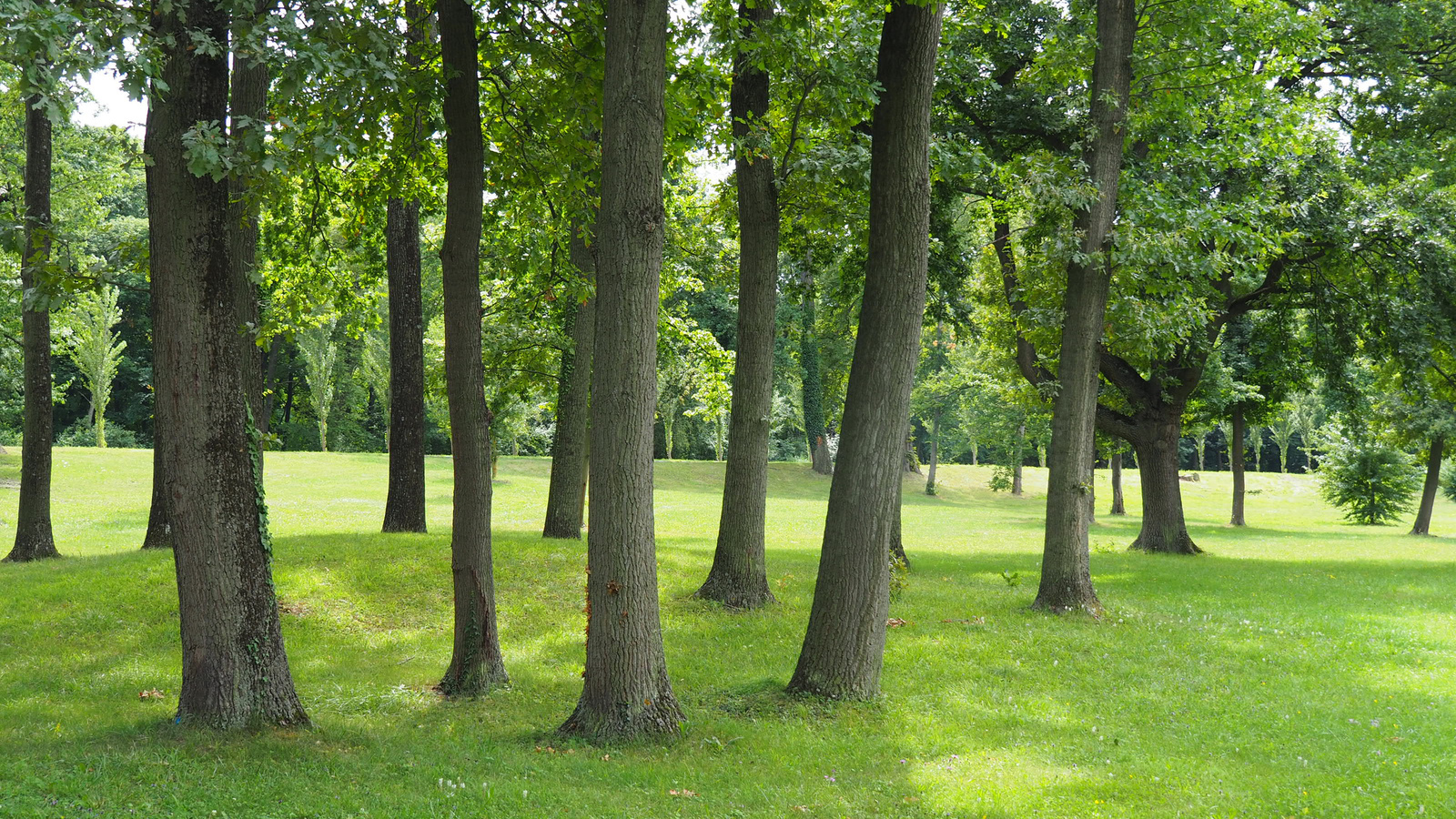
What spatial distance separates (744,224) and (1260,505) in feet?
155

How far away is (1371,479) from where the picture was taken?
37.8 metres

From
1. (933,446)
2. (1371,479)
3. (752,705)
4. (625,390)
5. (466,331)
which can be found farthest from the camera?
(933,446)

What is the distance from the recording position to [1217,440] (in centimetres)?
8100

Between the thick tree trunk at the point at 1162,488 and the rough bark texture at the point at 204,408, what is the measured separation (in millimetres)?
20365

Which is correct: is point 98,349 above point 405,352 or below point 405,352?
above

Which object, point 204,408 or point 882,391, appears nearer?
point 204,408

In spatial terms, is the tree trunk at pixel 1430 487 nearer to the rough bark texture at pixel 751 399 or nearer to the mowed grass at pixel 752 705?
the mowed grass at pixel 752 705

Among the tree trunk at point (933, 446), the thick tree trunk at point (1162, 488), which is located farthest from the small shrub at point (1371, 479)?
the thick tree trunk at point (1162, 488)

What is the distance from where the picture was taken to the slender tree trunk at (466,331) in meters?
7.67

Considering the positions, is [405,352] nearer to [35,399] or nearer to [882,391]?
[35,399]

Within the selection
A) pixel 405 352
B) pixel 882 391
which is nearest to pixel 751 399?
pixel 882 391

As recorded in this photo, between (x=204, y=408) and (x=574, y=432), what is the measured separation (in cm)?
915

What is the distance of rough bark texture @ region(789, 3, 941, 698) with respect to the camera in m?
7.58

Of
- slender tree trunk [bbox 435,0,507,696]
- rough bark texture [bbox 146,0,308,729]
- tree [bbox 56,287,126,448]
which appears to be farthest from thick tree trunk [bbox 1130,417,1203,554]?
tree [bbox 56,287,126,448]
